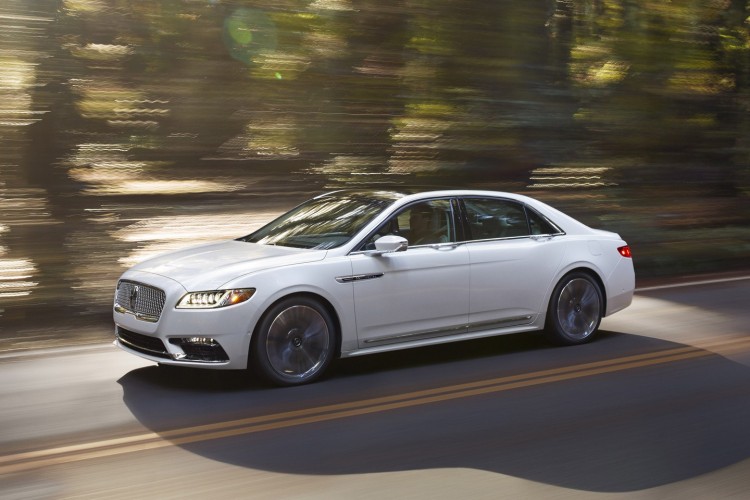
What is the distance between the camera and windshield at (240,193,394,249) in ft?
25.6

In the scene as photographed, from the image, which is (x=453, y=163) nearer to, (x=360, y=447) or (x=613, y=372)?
(x=613, y=372)

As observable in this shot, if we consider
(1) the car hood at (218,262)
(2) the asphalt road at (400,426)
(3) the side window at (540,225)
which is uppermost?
(1) the car hood at (218,262)

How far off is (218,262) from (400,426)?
2023 mm

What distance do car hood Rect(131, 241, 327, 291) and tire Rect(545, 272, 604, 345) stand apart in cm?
252

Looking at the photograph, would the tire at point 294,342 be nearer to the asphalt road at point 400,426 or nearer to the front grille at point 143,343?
the asphalt road at point 400,426

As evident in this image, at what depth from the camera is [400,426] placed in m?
6.26

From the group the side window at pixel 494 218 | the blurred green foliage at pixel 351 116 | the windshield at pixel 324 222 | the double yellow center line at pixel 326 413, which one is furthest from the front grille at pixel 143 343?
the blurred green foliage at pixel 351 116

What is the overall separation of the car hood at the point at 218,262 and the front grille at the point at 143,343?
497 millimetres

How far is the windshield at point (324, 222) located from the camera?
25.6 ft

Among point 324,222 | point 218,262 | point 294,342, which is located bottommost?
point 294,342

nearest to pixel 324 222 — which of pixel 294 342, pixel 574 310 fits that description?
pixel 294 342

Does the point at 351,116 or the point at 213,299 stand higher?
the point at 351,116

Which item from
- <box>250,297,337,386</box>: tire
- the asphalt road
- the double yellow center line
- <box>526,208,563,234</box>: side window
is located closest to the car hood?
<box>250,297,337,386</box>: tire

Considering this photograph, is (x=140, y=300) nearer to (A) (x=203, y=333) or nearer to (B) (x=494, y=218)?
(A) (x=203, y=333)
